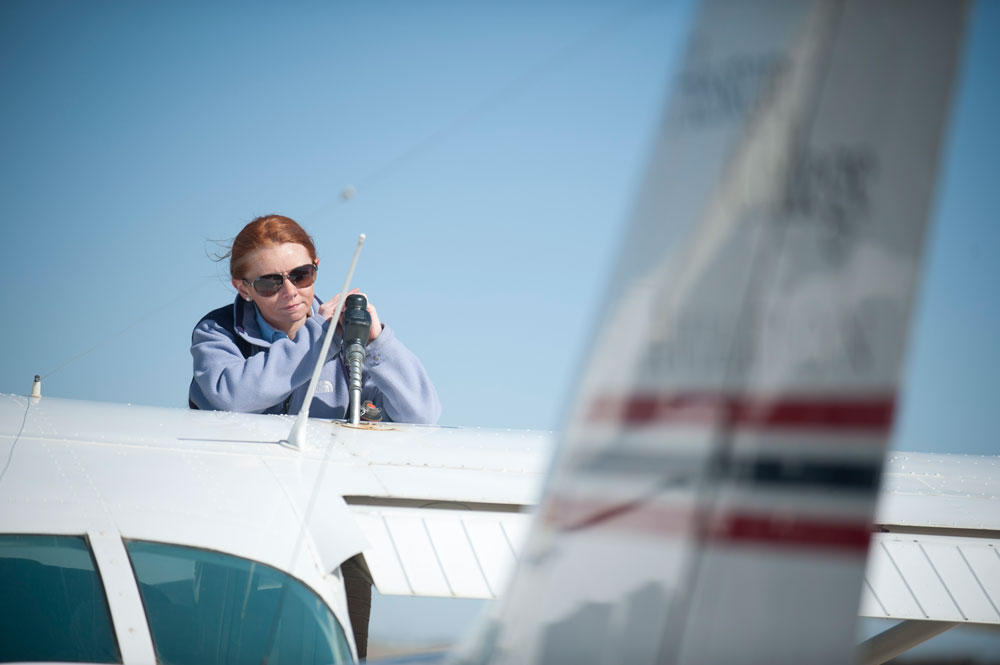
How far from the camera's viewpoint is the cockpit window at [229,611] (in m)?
2.73

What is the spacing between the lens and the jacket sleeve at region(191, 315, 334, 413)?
4430 millimetres

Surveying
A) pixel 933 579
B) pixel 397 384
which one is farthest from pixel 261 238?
pixel 933 579

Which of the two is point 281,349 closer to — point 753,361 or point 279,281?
point 279,281

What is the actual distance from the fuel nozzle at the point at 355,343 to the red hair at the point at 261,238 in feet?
2.09

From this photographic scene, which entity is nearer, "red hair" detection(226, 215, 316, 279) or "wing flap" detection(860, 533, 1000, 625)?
"wing flap" detection(860, 533, 1000, 625)

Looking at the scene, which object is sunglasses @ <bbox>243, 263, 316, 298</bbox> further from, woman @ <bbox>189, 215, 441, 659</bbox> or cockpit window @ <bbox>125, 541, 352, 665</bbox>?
cockpit window @ <bbox>125, 541, 352, 665</bbox>

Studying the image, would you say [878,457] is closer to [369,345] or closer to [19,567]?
[19,567]

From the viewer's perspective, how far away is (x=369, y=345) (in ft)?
15.3

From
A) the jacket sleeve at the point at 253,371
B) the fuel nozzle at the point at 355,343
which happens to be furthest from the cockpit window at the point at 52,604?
the fuel nozzle at the point at 355,343

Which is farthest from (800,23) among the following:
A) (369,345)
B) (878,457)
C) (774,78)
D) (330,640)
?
(369,345)

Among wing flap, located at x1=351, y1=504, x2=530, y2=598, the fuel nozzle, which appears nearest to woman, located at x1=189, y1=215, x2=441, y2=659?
the fuel nozzle

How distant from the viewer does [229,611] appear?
2.84 metres

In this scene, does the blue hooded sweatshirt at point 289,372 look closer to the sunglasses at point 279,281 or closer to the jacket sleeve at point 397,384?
the jacket sleeve at point 397,384

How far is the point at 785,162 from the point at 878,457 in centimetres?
45
